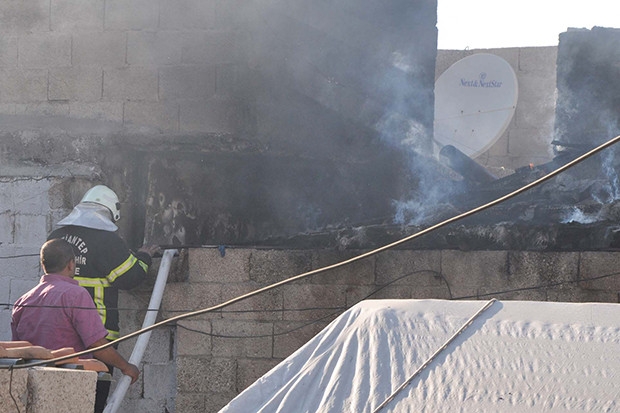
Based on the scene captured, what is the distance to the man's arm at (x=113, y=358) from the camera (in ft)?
21.0

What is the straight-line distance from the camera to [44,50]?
884cm

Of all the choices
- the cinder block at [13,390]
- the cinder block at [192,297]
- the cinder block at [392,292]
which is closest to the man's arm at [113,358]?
the cinder block at [192,297]

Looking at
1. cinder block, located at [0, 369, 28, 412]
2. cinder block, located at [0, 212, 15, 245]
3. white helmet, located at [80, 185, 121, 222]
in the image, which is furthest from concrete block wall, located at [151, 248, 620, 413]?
cinder block, located at [0, 369, 28, 412]

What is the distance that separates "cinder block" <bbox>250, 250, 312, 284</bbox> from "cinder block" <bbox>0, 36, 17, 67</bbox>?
3145mm

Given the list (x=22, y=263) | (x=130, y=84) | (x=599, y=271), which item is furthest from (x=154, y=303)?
(x=599, y=271)

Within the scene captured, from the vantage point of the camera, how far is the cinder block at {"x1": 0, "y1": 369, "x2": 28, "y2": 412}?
5.05 meters

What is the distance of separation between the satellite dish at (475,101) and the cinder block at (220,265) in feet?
23.4

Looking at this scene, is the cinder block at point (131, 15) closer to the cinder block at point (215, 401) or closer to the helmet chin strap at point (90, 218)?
the helmet chin strap at point (90, 218)

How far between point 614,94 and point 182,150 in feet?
13.1

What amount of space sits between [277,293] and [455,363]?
137 inches

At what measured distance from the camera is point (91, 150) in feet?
27.6

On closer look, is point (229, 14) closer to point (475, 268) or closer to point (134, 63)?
point (134, 63)

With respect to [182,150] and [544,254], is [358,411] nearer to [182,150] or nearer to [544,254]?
[544,254]

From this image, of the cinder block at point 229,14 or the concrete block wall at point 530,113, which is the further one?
the concrete block wall at point 530,113
